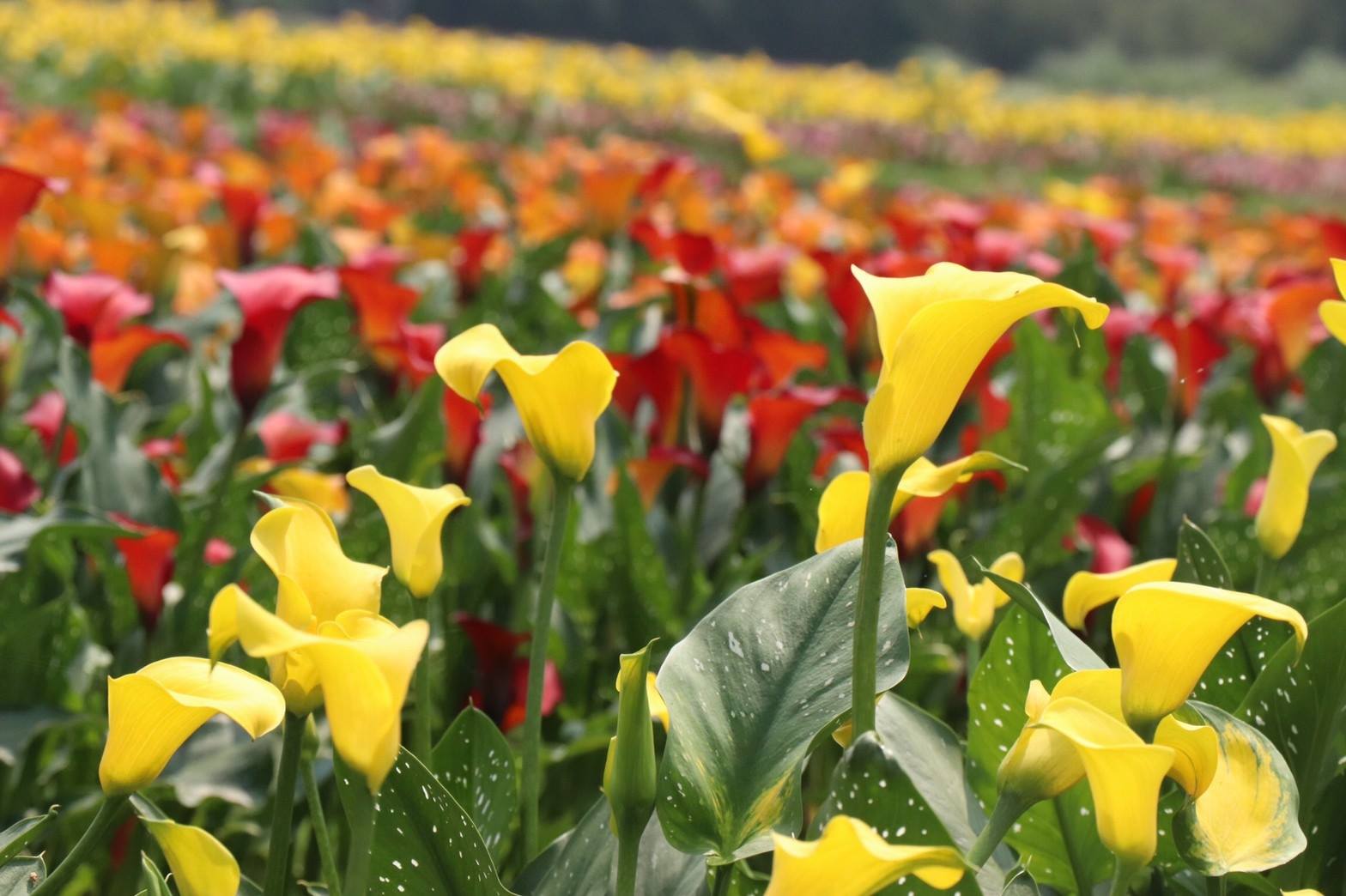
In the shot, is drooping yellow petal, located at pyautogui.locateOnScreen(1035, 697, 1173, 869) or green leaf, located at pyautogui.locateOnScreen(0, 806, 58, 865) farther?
green leaf, located at pyautogui.locateOnScreen(0, 806, 58, 865)

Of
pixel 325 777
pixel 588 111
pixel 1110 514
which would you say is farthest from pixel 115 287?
pixel 588 111

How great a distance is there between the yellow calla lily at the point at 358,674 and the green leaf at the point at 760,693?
0.19 metres

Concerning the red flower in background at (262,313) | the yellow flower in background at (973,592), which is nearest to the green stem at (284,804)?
the yellow flower in background at (973,592)

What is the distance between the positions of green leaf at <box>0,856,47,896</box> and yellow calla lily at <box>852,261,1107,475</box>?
18.4 inches

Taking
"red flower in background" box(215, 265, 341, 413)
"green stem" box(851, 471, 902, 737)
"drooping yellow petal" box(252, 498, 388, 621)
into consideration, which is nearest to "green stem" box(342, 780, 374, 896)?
"drooping yellow petal" box(252, 498, 388, 621)

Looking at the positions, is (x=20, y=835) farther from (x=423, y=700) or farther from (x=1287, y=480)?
(x=1287, y=480)

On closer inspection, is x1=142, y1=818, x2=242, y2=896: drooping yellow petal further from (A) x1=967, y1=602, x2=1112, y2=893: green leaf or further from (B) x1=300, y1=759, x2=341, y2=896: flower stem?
(A) x1=967, y1=602, x2=1112, y2=893: green leaf

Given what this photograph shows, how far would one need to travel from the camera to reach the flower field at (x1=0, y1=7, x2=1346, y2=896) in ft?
2.00

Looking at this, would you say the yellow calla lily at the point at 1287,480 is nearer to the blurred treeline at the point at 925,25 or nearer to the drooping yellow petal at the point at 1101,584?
the drooping yellow petal at the point at 1101,584

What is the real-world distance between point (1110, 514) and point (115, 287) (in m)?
1.21

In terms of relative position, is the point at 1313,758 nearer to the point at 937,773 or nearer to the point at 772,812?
the point at 937,773

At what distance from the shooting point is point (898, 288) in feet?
2.03

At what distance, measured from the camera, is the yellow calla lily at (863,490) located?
71 centimetres

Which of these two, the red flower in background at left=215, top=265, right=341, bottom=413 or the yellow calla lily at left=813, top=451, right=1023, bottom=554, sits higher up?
the yellow calla lily at left=813, top=451, right=1023, bottom=554
